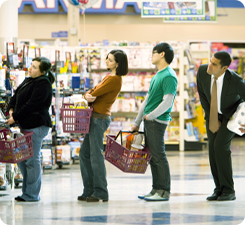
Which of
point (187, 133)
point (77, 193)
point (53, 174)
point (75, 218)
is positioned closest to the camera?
point (75, 218)

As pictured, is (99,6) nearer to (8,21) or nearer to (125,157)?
(8,21)

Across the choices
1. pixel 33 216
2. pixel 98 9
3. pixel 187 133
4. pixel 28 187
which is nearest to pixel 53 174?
pixel 28 187

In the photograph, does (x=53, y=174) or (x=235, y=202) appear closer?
(x=235, y=202)

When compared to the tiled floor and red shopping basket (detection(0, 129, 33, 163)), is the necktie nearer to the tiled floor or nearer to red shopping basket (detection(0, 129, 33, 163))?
the tiled floor

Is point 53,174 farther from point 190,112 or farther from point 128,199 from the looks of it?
point 190,112

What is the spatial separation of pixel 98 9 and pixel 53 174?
872cm

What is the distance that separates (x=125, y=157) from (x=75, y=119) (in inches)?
22.3

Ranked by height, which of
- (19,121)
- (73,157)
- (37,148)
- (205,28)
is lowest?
(73,157)

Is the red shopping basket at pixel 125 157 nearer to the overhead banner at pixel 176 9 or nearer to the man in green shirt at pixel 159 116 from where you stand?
the man in green shirt at pixel 159 116

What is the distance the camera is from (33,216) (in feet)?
11.4

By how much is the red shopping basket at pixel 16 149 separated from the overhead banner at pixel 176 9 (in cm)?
608

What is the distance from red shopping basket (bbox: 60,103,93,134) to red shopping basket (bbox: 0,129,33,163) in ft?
1.17

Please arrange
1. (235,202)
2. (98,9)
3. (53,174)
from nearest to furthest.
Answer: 1. (235,202)
2. (53,174)
3. (98,9)

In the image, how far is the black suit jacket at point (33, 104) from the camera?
13.0 feet
